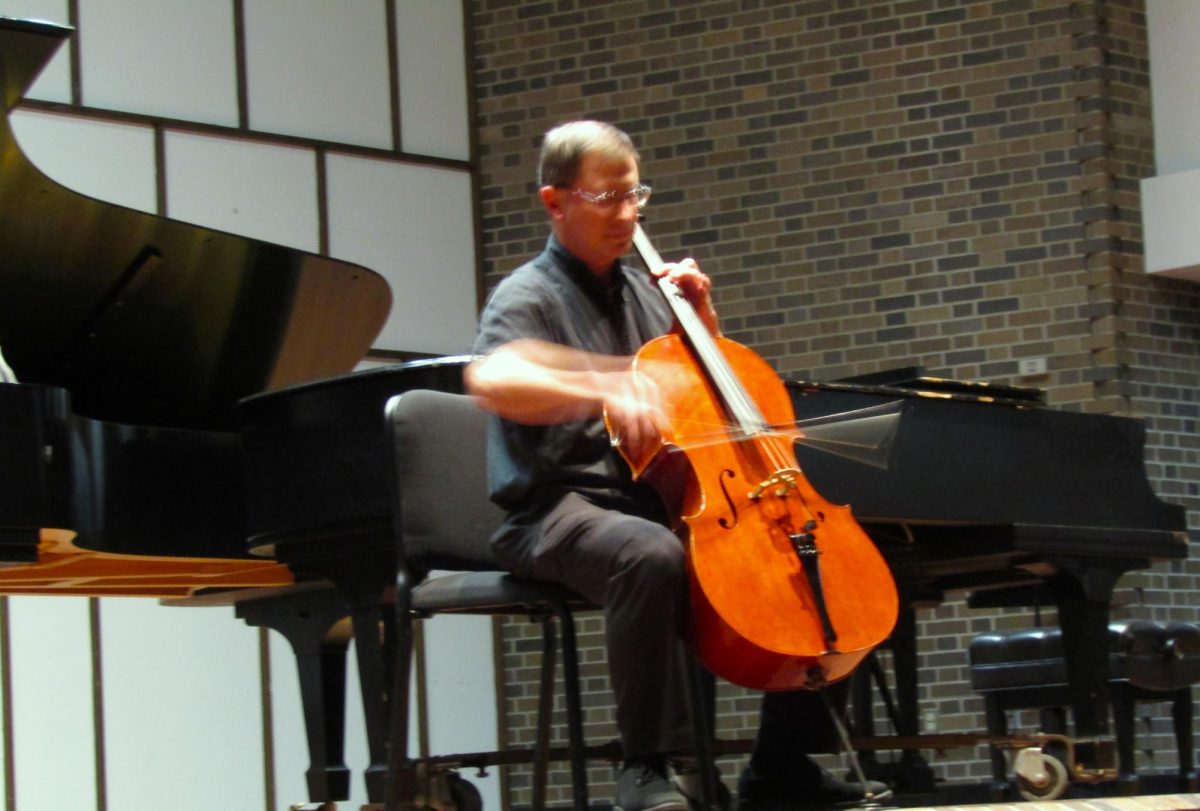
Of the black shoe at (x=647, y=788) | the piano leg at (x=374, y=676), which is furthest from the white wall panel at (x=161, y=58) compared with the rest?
the black shoe at (x=647, y=788)

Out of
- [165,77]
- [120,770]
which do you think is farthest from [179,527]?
[165,77]

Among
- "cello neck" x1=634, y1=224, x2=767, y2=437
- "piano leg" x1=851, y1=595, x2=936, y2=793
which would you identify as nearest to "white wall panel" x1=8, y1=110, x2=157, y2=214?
"piano leg" x1=851, y1=595, x2=936, y2=793

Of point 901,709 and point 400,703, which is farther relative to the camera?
point 901,709

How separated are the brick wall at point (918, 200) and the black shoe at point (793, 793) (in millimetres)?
3540

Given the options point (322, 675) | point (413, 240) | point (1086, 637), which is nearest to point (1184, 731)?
point (1086, 637)

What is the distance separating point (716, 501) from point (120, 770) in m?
4.58

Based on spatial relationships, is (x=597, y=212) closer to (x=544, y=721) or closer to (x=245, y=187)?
(x=544, y=721)

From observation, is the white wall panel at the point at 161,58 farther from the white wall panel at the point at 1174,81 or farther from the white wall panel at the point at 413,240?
the white wall panel at the point at 1174,81

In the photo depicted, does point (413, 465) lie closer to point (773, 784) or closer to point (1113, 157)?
point (773, 784)

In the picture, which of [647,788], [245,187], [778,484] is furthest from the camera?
[245,187]

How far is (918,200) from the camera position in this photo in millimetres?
6949

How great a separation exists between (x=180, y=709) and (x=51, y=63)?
2577 millimetres

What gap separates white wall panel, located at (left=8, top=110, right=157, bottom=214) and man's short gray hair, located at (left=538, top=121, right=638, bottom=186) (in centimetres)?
424

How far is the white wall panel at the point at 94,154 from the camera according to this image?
21.7 feet
